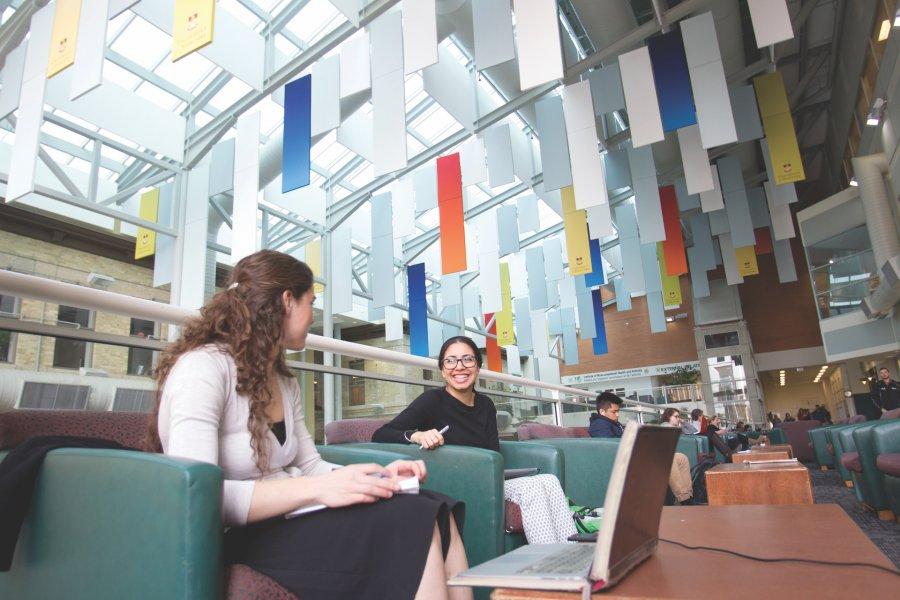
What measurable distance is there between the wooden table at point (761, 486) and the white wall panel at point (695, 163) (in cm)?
475

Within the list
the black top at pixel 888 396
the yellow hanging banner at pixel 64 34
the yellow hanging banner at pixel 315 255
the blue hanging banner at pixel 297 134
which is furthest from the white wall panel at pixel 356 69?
the black top at pixel 888 396

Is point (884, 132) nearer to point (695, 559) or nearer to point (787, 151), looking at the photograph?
point (787, 151)

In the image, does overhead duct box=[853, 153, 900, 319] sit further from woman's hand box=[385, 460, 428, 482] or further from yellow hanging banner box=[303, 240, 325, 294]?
woman's hand box=[385, 460, 428, 482]

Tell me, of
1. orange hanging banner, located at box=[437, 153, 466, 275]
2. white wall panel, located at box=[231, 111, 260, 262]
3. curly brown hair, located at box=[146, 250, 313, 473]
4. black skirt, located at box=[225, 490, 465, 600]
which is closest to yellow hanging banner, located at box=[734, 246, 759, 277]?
orange hanging banner, located at box=[437, 153, 466, 275]

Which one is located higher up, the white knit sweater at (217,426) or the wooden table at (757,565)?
the white knit sweater at (217,426)

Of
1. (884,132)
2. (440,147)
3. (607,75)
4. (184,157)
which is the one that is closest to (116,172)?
(184,157)

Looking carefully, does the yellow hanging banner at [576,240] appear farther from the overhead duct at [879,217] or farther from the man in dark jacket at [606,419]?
the overhead duct at [879,217]

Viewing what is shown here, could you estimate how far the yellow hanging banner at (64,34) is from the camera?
4.88 meters

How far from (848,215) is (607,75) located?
409 inches

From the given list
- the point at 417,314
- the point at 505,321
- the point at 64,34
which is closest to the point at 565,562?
the point at 64,34

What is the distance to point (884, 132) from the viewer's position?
1158 centimetres

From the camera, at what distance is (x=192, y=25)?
4.39 metres

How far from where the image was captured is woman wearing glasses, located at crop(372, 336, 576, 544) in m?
2.07

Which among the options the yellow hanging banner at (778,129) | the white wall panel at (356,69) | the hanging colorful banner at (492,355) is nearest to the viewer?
the white wall panel at (356,69)
